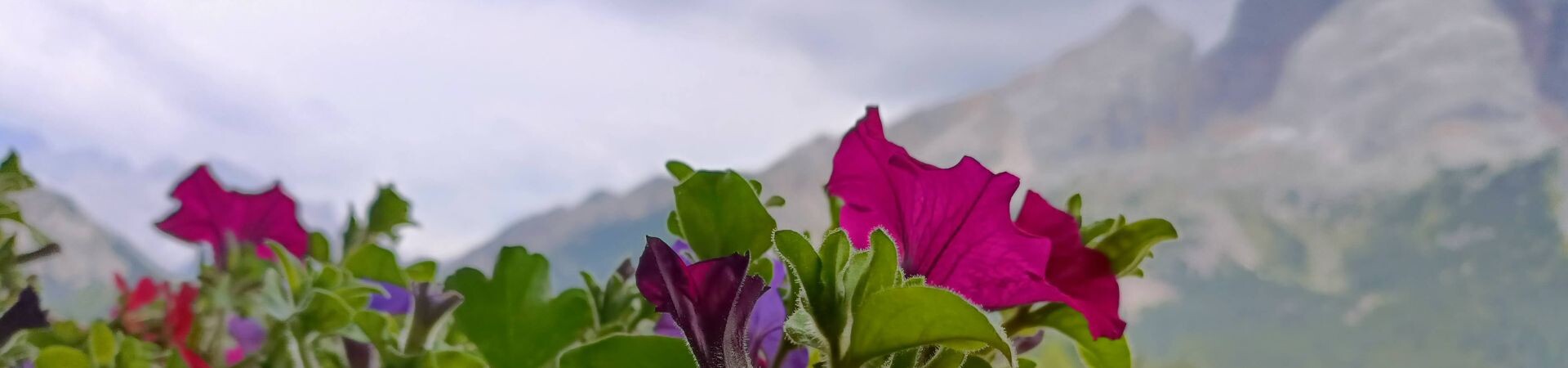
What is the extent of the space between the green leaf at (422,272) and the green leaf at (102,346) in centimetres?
10

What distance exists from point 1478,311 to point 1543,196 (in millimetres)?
878

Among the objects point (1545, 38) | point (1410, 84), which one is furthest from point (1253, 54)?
point (1545, 38)

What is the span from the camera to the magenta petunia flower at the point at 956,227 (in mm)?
162

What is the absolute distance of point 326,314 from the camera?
0.83ft

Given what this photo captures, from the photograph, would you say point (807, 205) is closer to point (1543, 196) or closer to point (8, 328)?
point (1543, 196)

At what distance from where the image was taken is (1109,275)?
7.4 inches

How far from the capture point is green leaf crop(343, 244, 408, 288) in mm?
311

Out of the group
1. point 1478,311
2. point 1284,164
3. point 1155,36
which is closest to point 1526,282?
point 1478,311

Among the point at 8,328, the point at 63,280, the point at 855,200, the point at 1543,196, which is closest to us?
the point at 855,200

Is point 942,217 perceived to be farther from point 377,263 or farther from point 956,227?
point 377,263

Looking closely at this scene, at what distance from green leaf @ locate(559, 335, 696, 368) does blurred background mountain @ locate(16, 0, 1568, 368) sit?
177 inches

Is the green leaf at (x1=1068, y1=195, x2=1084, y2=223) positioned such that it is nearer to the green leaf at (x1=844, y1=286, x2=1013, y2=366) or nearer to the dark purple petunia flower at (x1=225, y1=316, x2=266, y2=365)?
the green leaf at (x1=844, y1=286, x2=1013, y2=366)

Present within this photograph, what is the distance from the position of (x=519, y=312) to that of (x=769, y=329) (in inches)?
3.1

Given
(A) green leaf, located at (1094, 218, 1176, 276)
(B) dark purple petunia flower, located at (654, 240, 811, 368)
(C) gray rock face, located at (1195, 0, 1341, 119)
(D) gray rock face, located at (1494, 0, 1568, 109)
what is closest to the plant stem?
(B) dark purple petunia flower, located at (654, 240, 811, 368)
